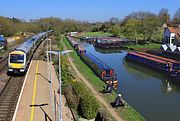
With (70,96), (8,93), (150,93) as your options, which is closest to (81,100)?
(70,96)

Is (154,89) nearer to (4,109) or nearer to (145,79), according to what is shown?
(145,79)

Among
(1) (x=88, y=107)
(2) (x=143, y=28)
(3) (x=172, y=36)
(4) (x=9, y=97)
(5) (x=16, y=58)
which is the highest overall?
(2) (x=143, y=28)

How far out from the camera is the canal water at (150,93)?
2500cm

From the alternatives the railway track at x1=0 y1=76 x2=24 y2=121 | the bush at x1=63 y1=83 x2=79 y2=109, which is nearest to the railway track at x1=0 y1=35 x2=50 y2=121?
the railway track at x1=0 y1=76 x2=24 y2=121

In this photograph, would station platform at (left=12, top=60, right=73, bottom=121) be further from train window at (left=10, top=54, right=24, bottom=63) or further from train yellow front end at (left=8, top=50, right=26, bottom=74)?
train window at (left=10, top=54, right=24, bottom=63)

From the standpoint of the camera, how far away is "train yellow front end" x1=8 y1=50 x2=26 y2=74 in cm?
2994

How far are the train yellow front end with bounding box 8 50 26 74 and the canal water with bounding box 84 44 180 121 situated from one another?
9822 millimetres

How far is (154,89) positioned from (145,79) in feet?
22.0

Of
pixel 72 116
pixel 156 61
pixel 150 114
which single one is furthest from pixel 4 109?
pixel 156 61

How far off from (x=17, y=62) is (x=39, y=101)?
9872 mm

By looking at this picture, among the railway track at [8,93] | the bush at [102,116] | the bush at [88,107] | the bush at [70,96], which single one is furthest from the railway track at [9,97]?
the bush at [102,116]

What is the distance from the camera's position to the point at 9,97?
74.5 feet

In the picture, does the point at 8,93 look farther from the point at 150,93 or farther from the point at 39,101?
the point at 150,93

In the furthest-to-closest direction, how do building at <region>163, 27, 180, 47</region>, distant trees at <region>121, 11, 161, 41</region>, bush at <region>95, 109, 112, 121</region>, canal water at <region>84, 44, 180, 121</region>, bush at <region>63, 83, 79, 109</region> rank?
1. distant trees at <region>121, 11, 161, 41</region>
2. building at <region>163, 27, 180, 47</region>
3. canal water at <region>84, 44, 180, 121</region>
4. bush at <region>63, 83, 79, 109</region>
5. bush at <region>95, 109, 112, 121</region>
